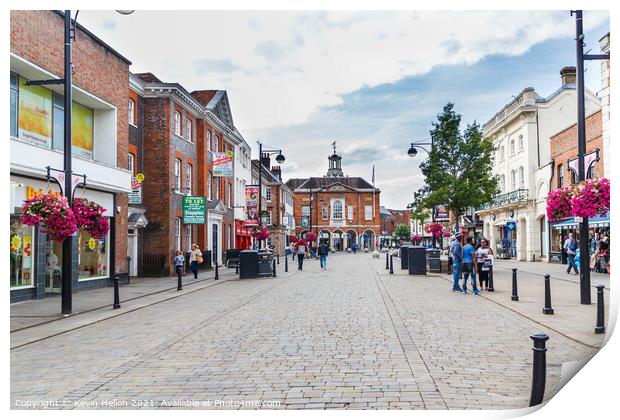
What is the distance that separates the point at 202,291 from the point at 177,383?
40.9ft

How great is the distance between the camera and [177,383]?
6.12m

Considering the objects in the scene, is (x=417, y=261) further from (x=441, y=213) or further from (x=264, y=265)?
(x=264, y=265)

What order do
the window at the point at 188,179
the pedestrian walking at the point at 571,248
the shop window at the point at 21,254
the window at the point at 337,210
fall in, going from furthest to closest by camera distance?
the window at the point at 337,210, the window at the point at 188,179, the pedestrian walking at the point at 571,248, the shop window at the point at 21,254

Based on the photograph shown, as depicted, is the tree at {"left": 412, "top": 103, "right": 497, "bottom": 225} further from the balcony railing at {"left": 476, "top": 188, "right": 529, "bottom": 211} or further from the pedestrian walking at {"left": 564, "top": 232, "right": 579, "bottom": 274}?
the pedestrian walking at {"left": 564, "top": 232, "right": 579, "bottom": 274}

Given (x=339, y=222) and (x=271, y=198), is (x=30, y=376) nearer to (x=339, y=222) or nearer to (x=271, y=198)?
(x=271, y=198)

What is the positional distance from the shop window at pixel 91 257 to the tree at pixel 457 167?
14174 millimetres

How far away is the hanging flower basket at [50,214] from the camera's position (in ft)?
35.5

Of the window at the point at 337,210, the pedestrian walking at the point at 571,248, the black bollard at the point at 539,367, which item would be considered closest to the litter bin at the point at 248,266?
the pedestrian walking at the point at 571,248

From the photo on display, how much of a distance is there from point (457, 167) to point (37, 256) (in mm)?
18133

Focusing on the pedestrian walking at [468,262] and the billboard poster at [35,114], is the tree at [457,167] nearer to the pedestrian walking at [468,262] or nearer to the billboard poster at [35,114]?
the pedestrian walking at [468,262]

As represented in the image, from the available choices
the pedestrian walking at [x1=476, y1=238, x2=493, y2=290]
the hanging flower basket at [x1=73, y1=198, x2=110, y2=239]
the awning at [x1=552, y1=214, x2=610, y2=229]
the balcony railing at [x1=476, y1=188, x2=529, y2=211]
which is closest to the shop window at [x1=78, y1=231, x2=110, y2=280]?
the hanging flower basket at [x1=73, y1=198, x2=110, y2=239]

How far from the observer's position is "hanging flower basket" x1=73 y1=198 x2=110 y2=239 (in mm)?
11641

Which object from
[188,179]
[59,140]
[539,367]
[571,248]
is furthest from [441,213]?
[539,367]

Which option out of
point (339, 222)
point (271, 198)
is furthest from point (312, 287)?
point (339, 222)
